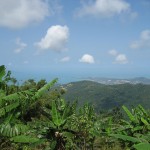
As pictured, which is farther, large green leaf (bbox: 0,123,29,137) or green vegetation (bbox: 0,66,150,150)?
green vegetation (bbox: 0,66,150,150)

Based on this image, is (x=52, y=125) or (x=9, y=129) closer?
(x=9, y=129)

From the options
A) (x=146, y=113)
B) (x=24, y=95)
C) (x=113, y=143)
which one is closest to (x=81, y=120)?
(x=24, y=95)

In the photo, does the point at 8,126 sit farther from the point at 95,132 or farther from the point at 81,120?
the point at 95,132

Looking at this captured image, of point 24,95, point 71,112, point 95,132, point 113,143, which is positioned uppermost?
point 24,95

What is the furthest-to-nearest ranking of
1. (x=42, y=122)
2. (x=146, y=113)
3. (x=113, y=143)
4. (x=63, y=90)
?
1. (x=63, y=90)
2. (x=113, y=143)
3. (x=146, y=113)
4. (x=42, y=122)

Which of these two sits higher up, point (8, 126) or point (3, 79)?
point (3, 79)

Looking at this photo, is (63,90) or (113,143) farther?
(63,90)

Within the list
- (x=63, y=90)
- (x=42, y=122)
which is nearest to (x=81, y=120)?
(x=42, y=122)

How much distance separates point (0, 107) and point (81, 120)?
5.24 meters

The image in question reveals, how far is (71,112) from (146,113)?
674 centimetres

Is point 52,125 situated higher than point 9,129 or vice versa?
point 9,129

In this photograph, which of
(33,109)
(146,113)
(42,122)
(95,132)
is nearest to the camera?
(42,122)

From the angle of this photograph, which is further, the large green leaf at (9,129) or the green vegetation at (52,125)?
the green vegetation at (52,125)

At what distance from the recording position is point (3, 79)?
671 inches
